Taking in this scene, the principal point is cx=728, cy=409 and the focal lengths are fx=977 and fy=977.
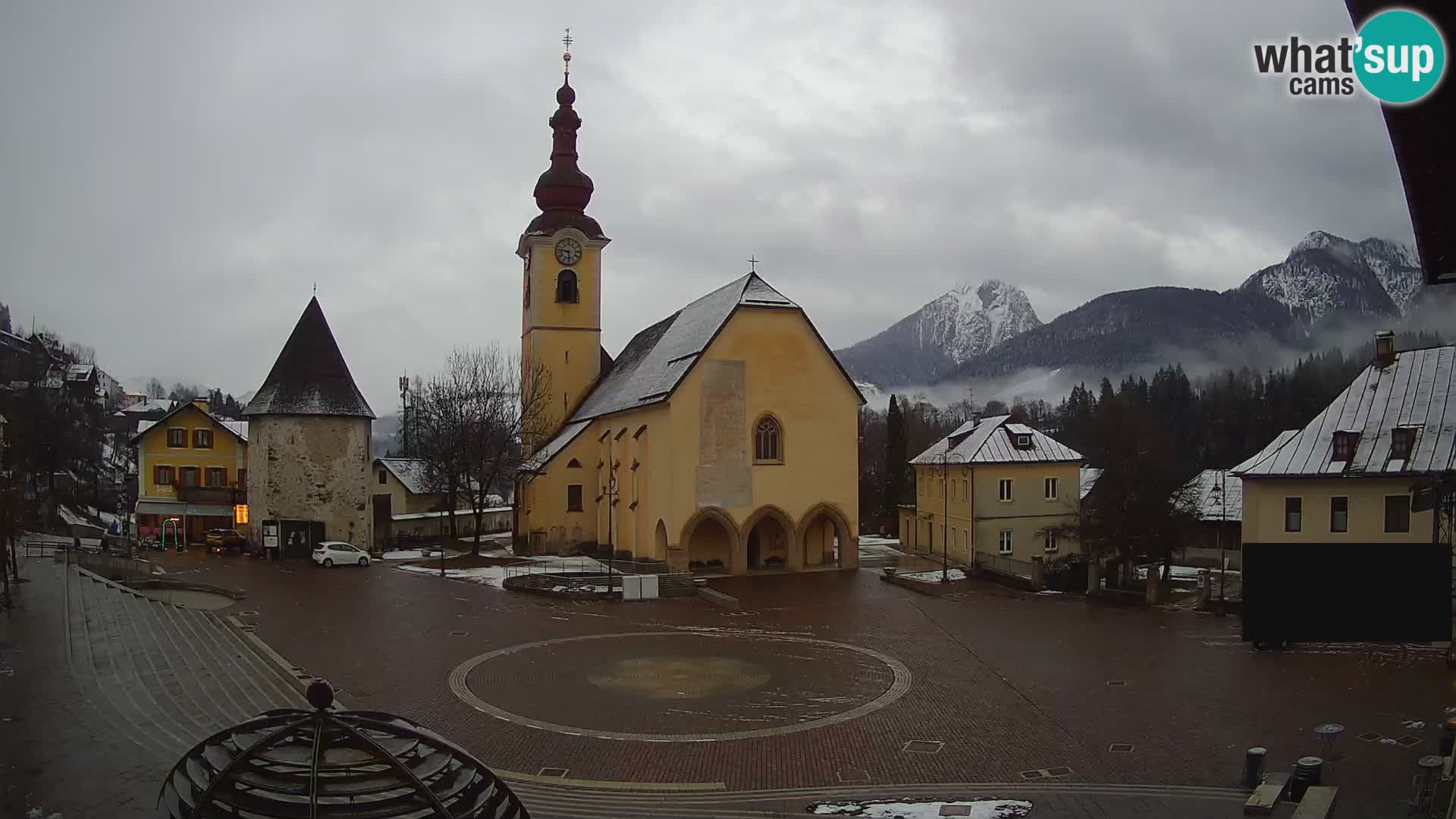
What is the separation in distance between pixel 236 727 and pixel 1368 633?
77.5ft

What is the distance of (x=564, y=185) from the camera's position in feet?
171

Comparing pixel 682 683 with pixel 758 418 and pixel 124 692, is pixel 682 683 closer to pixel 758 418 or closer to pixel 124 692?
pixel 124 692

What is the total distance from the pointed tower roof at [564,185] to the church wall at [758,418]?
17804 mm

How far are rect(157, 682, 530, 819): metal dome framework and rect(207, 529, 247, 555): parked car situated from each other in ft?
129

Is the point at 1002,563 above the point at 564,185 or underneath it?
underneath

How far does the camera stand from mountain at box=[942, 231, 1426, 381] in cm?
11944

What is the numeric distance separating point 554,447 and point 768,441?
14305mm

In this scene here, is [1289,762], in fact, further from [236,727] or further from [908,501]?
[908,501]

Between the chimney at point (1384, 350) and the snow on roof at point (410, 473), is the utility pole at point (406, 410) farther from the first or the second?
the chimney at point (1384, 350)

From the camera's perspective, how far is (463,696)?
17516mm

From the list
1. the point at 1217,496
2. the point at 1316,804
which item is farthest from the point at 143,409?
the point at 1316,804

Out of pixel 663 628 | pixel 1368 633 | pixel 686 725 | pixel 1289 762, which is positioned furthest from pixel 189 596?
pixel 1368 633

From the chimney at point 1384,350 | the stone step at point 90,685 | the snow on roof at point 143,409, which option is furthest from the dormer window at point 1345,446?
the snow on roof at point 143,409

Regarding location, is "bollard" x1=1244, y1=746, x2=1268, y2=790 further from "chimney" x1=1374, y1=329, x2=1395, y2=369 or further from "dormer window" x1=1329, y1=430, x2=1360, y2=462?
"chimney" x1=1374, y1=329, x2=1395, y2=369
